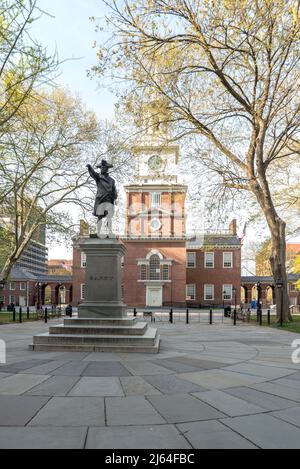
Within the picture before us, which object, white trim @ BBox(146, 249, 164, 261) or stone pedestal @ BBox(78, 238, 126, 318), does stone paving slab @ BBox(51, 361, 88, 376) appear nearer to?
stone pedestal @ BBox(78, 238, 126, 318)

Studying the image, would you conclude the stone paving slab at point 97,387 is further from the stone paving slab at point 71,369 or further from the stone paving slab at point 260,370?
the stone paving slab at point 260,370

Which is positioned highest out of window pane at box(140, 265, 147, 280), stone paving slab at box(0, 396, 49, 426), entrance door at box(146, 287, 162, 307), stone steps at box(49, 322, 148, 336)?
window pane at box(140, 265, 147, 280)

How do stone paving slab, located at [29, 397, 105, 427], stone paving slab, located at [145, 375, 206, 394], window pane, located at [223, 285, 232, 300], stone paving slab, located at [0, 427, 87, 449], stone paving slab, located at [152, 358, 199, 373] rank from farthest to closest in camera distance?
window pane, located at [223, 285, 232, 300] < stone paving slab, located at [152, 358, 199, 373] < stone paving slab, located at [145, 375, 206, 394] < stone paving slab, located at [29, 397, 105, 427] < stone paving slab, located at [0, 427, 87, 449]

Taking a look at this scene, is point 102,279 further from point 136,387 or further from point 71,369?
point 136,387

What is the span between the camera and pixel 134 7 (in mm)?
15977

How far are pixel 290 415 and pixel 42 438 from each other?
3.07 metres

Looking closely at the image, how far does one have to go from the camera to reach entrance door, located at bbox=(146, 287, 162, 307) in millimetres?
52594

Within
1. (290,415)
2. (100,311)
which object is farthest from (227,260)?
(290,415)

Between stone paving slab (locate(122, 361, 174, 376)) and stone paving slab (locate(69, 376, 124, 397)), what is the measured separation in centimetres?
74

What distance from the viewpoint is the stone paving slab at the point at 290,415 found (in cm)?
490

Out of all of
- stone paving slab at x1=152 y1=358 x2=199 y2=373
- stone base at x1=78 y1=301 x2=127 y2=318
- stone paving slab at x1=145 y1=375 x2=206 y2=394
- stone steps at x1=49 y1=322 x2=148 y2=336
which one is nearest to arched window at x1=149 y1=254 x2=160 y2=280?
stone base at x1=78 y1=301 x2=127 y2=318

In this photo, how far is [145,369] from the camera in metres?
7.96

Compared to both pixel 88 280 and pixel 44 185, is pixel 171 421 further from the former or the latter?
pixel 44 185
